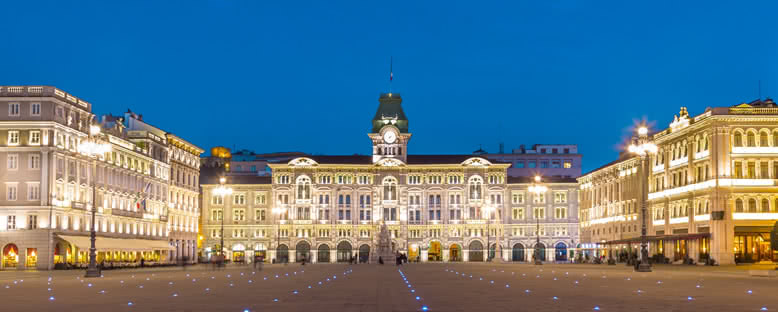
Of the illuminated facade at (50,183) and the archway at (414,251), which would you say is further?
the archway at (414,251)

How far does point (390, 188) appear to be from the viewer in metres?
160

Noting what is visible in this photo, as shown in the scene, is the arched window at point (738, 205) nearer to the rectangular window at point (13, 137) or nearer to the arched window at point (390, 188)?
the rectangular window at point (13, 137)

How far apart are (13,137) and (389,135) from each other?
88.2 metres

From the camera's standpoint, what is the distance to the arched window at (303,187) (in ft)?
523

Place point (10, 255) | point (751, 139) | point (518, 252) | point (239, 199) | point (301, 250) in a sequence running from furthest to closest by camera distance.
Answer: point (239, 199) → point (301, 250) → point (518, 252) → point (751, 139) → point (10, 255)

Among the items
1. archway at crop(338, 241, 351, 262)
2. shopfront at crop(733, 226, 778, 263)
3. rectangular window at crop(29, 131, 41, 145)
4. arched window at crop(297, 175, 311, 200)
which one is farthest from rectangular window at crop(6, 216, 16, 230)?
archway at crop(338, 241, 351, 262)

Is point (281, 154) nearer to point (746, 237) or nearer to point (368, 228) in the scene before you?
point (368, 228)

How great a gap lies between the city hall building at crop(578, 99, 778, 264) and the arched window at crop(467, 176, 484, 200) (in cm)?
5783

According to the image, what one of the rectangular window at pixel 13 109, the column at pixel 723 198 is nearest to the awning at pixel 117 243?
the rectangular window at pixel 13 109

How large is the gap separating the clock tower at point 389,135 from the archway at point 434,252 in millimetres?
14951

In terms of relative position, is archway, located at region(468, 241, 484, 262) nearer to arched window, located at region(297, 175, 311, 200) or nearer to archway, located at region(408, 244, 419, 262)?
archway, located at region(408, 244, 419, 262)

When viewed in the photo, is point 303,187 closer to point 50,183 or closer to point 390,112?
point 390,112

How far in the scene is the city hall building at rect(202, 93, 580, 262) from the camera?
15875cm

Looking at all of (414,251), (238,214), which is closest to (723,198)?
(414,251)
